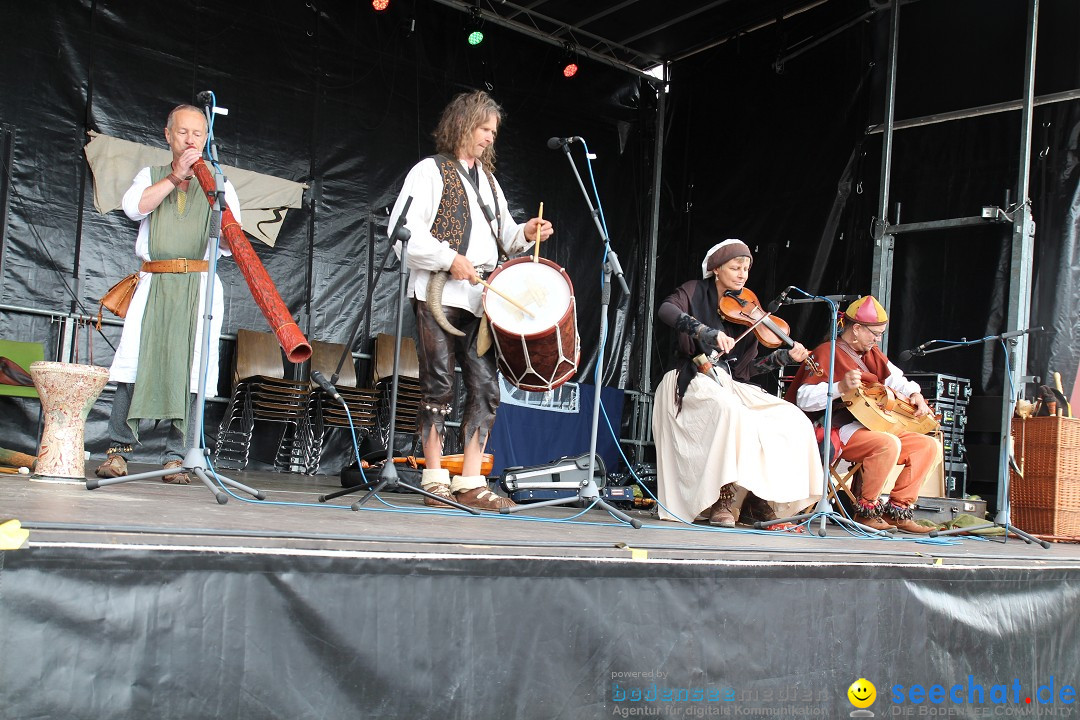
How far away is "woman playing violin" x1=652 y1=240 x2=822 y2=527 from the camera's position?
439 cm

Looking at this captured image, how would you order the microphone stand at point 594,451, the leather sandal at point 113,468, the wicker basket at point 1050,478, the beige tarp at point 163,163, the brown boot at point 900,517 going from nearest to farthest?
the microphone stand at point 594,451, the leather sandal at point 113,468, the brown boot at point 900,517, the wicker basket at point 1050,478, the beige tarp at point 163,163

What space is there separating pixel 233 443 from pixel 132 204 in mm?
3538

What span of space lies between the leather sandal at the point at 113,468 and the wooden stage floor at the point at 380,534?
13 centimetres

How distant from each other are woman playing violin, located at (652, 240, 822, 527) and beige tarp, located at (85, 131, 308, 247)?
3658 mm

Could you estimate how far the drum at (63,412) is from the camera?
353 cm

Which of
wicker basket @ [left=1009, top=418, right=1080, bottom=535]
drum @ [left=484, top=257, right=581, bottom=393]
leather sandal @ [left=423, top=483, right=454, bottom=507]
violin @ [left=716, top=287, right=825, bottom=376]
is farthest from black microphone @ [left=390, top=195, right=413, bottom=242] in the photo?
wicker basket @ [left=1009, top=418, right=1080, bottom=535]

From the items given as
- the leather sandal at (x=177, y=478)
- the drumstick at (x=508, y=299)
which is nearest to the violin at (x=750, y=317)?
the drumstick at (x=508, y=299)

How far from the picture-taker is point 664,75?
8789 millimetres

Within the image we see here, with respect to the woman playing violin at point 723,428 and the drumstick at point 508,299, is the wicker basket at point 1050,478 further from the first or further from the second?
the drumstick at point 508,299

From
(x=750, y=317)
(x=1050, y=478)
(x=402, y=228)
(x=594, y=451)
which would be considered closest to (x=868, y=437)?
(x=750, y=317)

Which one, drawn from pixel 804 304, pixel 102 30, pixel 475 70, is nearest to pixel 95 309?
pixel 102 30

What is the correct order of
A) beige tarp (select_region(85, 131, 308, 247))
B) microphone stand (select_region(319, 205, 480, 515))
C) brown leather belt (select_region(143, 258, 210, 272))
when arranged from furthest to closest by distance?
beige tarp (select_region(85, 131, 308, 247)), brown leather belt (select_region(143, 258, 210, 272)), microphone stand (select_region(319, 205, 480, 515))

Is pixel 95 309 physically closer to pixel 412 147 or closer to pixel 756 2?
pixel 412 147

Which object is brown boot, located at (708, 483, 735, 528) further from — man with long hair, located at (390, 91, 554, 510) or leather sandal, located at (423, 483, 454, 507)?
leather sandal, located at (423, 483, 454, 507)
